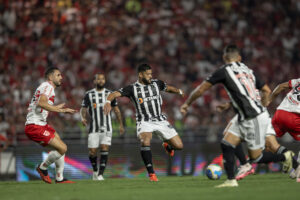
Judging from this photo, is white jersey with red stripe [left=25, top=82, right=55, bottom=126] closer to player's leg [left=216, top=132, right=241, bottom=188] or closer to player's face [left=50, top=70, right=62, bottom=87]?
player's face [left=50, top=70, right=62, bottom=87]

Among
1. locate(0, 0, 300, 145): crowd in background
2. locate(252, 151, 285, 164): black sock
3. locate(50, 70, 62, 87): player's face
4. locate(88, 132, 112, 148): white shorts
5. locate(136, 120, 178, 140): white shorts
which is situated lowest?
locate(252, 151, 285, 164): black sock

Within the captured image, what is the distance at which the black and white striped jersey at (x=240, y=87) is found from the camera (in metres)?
7.82

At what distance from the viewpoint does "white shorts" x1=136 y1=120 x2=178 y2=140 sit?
10.7 metres

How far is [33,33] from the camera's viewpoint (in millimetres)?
19141

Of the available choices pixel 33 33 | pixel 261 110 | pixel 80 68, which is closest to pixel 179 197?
pixel 261 110

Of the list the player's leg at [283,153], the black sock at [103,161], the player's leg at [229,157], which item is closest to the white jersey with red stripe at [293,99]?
the player's leg at [283,153]

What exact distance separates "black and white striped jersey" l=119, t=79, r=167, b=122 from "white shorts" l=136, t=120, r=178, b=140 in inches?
3.3

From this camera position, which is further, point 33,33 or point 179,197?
point 33,33

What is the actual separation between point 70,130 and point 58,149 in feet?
14.4

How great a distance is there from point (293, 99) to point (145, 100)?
274 cm

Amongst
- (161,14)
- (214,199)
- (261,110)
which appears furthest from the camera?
(161,14)

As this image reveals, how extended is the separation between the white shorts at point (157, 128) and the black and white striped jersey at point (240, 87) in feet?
10.0

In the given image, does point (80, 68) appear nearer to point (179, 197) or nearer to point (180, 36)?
point (180, 36)

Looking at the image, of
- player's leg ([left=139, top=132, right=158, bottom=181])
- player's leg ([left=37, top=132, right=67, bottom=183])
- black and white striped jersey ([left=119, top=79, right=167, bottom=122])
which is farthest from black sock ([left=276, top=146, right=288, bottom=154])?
player's leg ([left=37, top=132, right=67, bottom=183])
